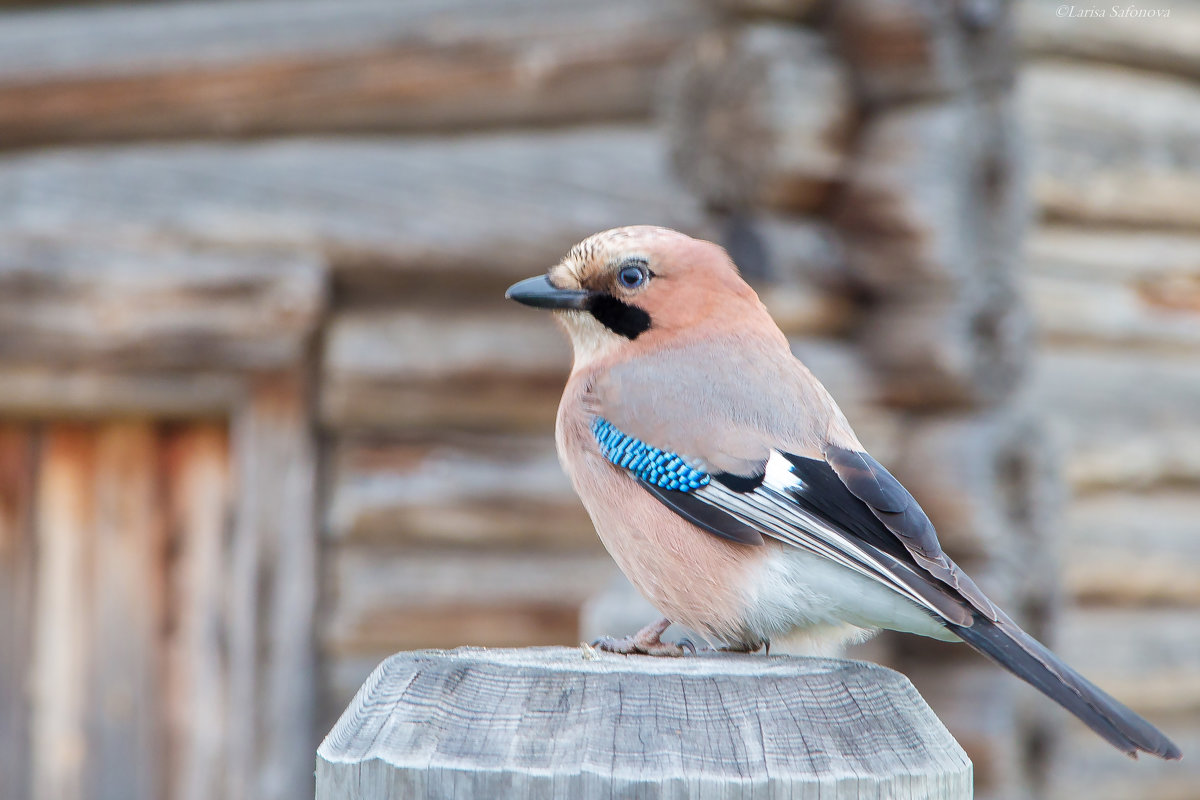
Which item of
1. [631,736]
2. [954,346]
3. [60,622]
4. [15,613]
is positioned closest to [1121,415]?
[954,346]

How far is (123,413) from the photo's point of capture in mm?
5680

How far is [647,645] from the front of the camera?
2.76 m

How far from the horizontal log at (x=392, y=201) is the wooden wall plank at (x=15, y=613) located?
1.07m

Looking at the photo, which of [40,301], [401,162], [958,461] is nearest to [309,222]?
[401,162]

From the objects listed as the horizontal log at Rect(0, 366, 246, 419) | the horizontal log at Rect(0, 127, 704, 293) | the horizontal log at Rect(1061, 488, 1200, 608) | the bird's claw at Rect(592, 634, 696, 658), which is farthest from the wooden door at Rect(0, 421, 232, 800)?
the horizontal log at Rect(1061, 488, 1200, 608)

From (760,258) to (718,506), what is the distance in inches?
99.3

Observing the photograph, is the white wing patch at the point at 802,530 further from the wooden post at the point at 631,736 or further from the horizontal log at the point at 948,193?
the horizontal log at the point at 948,193

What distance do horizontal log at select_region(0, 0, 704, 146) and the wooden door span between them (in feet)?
4.44

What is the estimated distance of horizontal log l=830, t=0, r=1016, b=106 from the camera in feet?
17.0

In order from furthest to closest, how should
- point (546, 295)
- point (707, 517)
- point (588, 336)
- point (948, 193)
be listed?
point (948, 193), point (588, 336), point (546, 295), point (707, 517)

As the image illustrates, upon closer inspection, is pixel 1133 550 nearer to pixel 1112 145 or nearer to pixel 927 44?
pixel 1112 145

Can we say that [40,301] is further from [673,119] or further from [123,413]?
[673,119]

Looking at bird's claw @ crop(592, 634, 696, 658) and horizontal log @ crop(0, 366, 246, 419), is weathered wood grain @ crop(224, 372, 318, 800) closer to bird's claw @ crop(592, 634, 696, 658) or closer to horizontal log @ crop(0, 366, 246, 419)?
horizontal log @ crop(0, 366, 246, 419)

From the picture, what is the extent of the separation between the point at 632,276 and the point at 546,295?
0.22m
